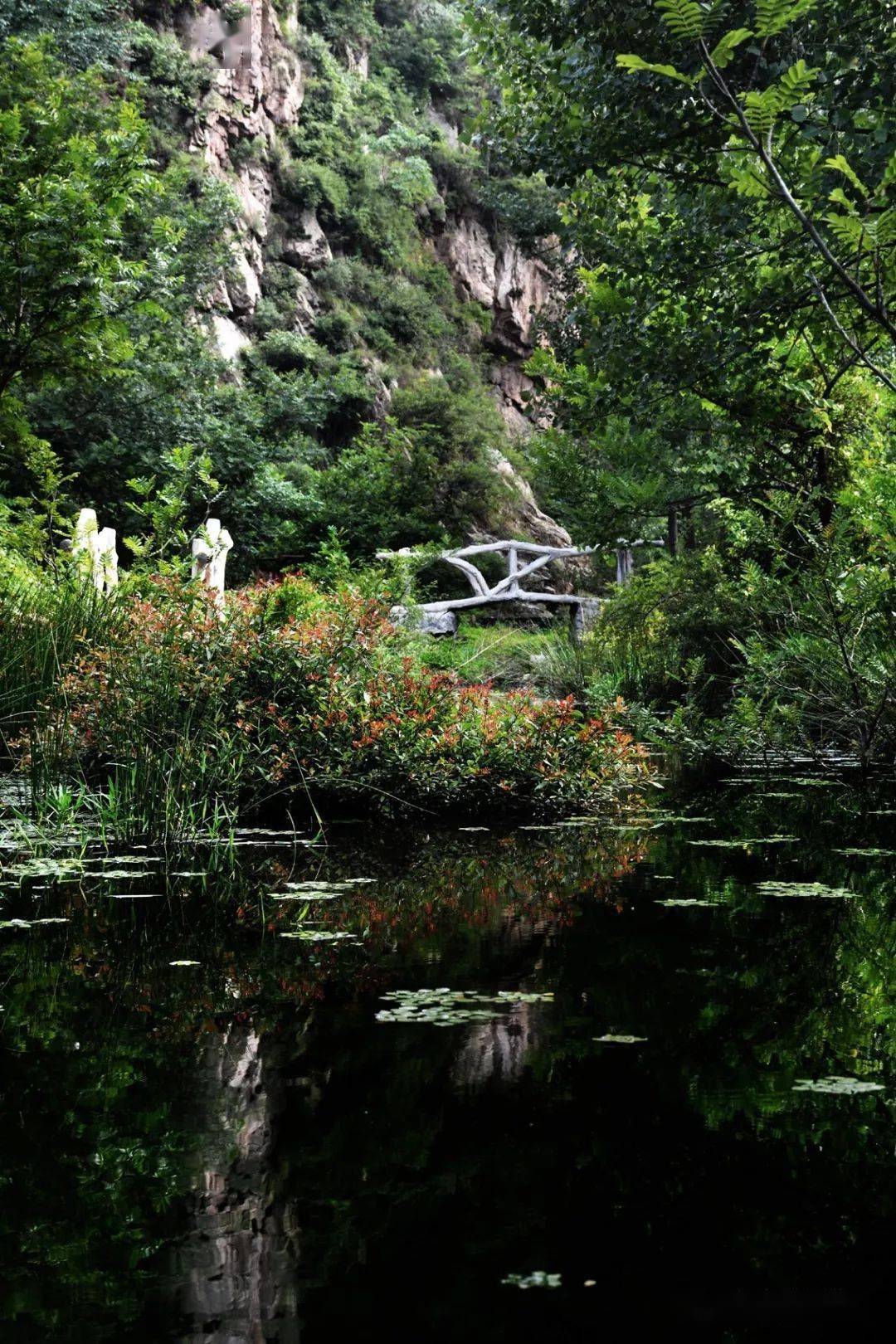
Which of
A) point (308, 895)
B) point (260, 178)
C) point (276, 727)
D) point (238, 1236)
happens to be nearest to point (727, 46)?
point (238, 1236)

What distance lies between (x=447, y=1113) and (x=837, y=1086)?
0.81 m

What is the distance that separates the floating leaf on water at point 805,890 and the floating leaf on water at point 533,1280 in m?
2.69

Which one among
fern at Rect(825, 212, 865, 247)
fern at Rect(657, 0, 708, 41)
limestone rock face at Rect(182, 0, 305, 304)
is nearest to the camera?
fern at Rect(657, 0, 708, 41)

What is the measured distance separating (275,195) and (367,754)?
20313 millimetres

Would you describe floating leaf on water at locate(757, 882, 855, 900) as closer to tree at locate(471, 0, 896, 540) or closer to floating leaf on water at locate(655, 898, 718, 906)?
floating leaf on water at locate(655, 898, 718, 906)

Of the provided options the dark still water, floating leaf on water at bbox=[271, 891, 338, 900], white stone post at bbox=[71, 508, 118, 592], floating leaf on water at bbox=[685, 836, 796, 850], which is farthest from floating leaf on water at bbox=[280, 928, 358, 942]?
white stone post at bbox=[71, 508, 118, 592]

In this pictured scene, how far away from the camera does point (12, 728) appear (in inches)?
252

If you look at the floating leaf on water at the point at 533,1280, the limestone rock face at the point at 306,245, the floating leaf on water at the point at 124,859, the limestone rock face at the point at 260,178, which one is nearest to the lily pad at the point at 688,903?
the floating leaf on water at the point at 124,859

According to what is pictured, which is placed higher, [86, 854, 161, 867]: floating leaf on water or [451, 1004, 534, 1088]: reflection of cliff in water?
[86, 854, 161, 867]: floating leaf on water

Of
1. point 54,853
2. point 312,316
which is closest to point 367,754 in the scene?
point 54,853

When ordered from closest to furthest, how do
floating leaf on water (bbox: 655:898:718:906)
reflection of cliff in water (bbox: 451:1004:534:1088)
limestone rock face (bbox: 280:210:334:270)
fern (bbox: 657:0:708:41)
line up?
reflection of cliff in water (bbox: 451:1004:534:1088), fern (bbox: 657:0:708:41), floating leaf on water (bbox: 655:898:718:906), limestone rock face (bbox: 280:210:334:270)

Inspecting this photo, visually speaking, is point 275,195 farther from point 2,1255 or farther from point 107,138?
point 2,1255

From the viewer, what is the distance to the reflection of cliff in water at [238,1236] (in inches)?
58.3

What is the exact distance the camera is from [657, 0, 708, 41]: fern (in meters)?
2.85
